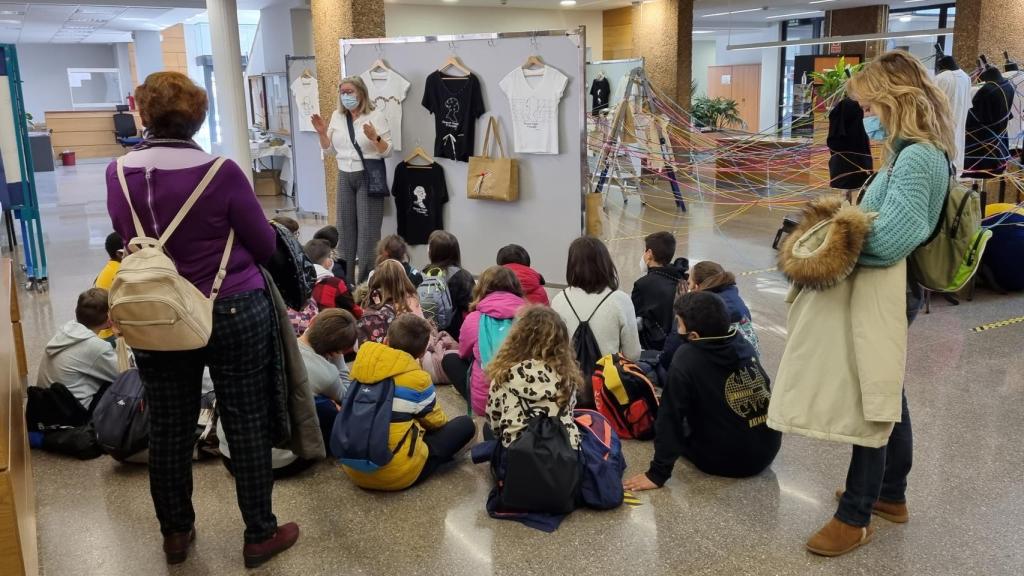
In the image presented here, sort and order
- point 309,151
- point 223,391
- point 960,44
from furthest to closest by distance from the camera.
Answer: point 309,151
point 960,44
point 223,391

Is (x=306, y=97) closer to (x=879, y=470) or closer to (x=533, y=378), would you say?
(x=533, y=378)

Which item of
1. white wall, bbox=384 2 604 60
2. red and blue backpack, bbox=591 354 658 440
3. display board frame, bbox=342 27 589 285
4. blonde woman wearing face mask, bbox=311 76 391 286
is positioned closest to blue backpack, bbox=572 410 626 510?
red and blue backpack, bbox=591 354 658 440

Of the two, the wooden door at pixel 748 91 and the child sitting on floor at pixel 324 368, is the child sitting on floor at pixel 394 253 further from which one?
the wooden door at pixel 748 91

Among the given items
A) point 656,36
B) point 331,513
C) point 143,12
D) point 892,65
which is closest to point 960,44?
point 656,36

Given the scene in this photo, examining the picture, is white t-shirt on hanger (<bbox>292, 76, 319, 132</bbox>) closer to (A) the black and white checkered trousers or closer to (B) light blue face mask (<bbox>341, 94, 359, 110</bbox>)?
(B) light blue face mask (<bbox>341, 94, 359, 110</bbox>)

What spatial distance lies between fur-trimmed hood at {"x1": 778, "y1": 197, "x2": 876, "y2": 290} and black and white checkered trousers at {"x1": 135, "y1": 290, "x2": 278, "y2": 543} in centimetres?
153

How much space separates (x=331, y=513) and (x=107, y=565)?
718 mm

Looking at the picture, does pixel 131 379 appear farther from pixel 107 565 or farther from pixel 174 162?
pixel 174 162

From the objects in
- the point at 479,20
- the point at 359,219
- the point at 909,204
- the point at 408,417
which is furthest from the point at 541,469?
the point at 479,20

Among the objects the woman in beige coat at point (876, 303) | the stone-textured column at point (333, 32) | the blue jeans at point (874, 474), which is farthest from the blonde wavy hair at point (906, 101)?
the stone-textured column at point (333, 32)

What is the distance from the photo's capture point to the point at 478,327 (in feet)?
12.3

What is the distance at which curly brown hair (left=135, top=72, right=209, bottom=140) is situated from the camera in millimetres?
2240

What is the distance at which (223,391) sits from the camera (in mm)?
2441

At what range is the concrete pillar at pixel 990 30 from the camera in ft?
23.9
